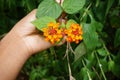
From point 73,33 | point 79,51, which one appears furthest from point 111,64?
point 73,33

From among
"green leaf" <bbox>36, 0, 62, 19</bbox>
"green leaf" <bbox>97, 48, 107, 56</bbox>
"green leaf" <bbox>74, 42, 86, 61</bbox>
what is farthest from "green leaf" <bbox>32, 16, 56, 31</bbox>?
"green leaf" <bbox>97, 48, 107, 56</bbox>

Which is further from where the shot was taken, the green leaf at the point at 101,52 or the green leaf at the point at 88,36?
the green leaf at the point at 101,52

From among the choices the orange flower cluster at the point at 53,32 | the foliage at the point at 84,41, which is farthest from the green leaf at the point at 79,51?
the orange flower cluster at the point at 53,32

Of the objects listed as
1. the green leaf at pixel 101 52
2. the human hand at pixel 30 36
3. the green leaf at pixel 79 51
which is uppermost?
the human hand at pixel 30 36

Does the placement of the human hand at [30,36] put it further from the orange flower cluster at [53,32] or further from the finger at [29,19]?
the orange flower cluster at [53,32]

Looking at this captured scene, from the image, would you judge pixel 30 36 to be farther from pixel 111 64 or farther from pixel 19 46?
pixel 111 64
